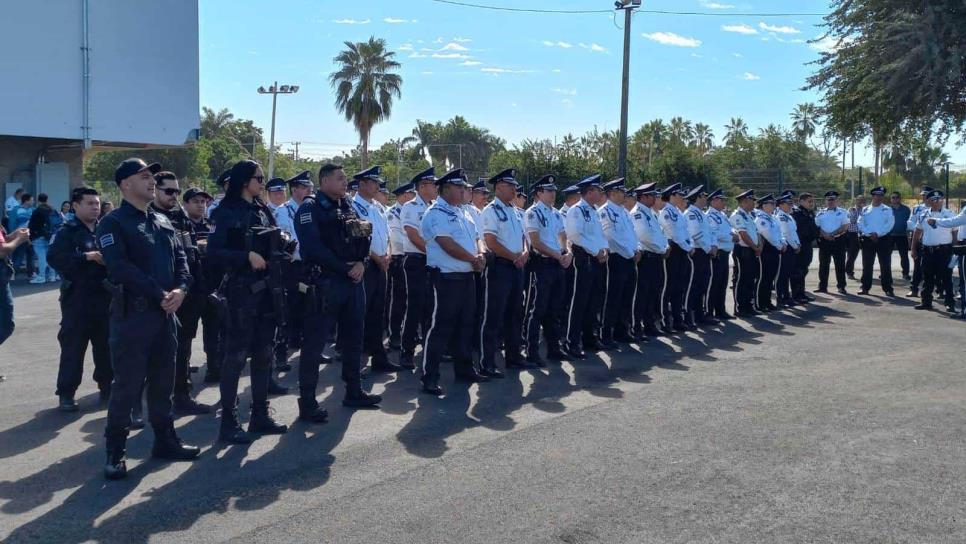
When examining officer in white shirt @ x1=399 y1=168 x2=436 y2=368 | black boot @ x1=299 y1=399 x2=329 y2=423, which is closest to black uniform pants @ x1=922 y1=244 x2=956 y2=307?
officer in white shirt @ x1=399 y1=168 x2=436 y2=368

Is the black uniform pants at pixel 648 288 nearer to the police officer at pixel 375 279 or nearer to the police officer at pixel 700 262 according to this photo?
the police officer at pixel 700 262

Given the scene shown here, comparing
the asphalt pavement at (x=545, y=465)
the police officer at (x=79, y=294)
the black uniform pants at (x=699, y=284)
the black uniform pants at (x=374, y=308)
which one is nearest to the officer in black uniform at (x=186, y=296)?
the asphalt pavement at (x=545, y=465)

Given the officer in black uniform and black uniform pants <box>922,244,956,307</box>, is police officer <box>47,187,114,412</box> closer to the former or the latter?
the officer in black uniform

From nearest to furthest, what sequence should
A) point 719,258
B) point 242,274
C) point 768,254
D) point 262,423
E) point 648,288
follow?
point 242,274, point 262,423, point 648,288, point 719,258, point 768,254

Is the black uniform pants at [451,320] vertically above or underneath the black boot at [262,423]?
above

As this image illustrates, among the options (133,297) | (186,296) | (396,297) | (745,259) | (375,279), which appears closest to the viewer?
(133,297)

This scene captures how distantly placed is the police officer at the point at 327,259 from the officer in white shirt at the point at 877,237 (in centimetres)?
1226

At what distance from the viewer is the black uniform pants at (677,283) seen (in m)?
11.2

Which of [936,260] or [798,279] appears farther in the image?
[798,279]

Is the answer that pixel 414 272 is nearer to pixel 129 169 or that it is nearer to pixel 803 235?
pixel 129 169

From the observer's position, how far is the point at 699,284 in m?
11.7

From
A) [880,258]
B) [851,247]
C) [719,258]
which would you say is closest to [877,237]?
[880,258]

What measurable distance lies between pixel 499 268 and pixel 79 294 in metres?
3.88

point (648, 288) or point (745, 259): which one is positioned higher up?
point (745, 259)
